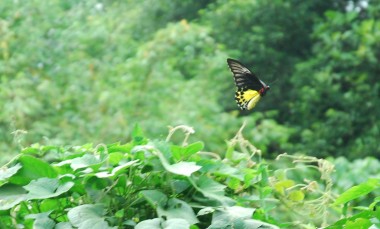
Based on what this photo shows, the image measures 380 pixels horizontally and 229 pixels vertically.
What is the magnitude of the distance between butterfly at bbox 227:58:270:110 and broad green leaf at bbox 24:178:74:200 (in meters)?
0.48

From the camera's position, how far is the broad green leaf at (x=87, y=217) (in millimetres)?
1499

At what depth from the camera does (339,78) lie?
956 cm

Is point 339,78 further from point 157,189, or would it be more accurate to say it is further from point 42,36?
point 157,189

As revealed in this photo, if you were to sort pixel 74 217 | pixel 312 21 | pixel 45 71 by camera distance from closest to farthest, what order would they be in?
1. pixel 74 217
2. pixel 45 71
3. pixel 312 21

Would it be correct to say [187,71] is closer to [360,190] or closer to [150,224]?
[360,190]

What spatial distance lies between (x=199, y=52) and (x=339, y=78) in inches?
97.6

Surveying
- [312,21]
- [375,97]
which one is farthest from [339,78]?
[312,21]

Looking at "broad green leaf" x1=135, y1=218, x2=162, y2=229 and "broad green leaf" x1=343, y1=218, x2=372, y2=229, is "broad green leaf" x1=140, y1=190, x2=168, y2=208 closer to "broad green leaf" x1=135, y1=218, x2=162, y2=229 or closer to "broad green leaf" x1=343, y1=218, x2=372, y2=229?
"broad green leaf" x1=135, y1=218, x2=162, y2=229

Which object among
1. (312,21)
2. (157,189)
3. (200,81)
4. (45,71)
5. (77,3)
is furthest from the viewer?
(312,21)

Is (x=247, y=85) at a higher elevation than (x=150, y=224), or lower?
higher

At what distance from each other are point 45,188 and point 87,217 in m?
0.11

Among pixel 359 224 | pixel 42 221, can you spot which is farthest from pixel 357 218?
pixel 42 221

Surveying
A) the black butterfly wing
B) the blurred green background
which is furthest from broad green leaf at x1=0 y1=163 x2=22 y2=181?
the blurred green background

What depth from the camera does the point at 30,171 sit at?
162 centimetres
